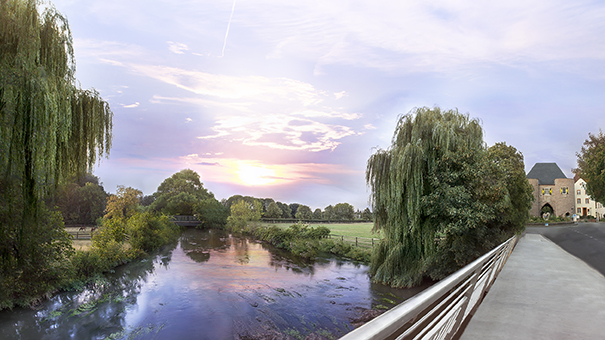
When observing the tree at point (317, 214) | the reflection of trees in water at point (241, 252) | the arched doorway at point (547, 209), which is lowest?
the reflection of trees in water at point (241, 252)

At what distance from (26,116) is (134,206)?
32.1 m

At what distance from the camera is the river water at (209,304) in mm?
12273

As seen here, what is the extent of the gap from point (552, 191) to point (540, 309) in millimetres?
71595

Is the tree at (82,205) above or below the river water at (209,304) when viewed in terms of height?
above

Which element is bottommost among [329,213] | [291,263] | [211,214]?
[291,263]

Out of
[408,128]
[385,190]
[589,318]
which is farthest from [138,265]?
[589,318]

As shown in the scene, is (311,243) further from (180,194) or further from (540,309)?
(180,194)

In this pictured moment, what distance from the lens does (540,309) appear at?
468 centimetres

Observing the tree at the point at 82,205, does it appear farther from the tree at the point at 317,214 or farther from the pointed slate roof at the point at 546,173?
the pointed slate roof at the point at 546,173

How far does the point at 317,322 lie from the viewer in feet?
43.9

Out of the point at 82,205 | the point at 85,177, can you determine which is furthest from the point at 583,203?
the point at 82,205

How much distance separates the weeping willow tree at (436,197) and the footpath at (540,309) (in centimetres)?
590

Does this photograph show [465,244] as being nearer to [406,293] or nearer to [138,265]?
[406,293]

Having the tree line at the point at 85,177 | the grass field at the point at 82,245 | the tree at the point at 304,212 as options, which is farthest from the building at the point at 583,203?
the grass field at the point at 82,245
